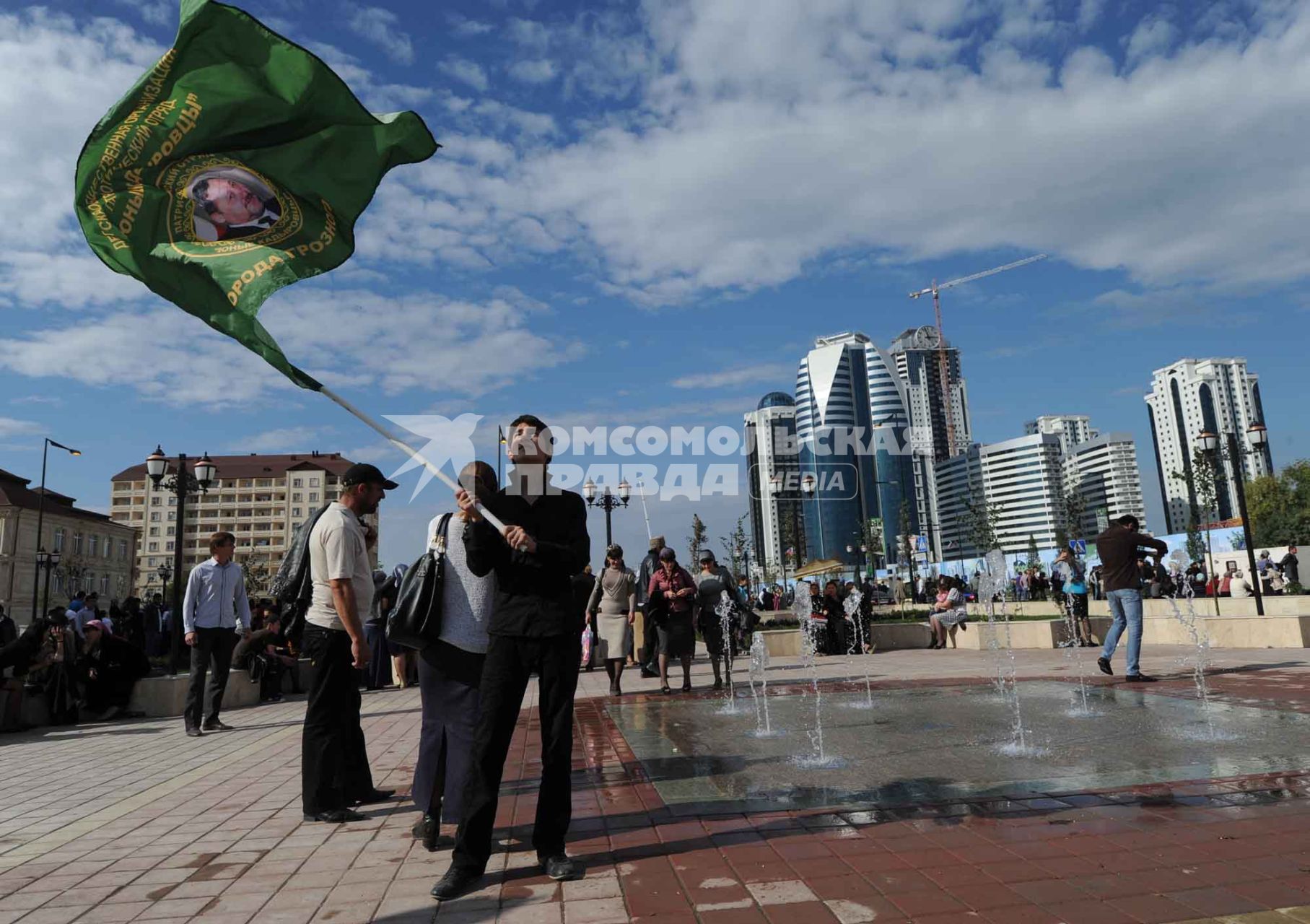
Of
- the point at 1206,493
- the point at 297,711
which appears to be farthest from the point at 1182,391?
the point at 297,711

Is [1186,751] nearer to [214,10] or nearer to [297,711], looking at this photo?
[214,10]

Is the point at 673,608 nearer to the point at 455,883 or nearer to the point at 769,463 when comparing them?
the point at 455,883

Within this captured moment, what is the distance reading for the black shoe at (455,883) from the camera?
3.30m

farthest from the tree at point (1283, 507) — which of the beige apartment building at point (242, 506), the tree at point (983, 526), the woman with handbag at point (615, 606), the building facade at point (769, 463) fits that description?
the beige apartment building at point (242, 506)

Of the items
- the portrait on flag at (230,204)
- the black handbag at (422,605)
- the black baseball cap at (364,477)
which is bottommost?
the black handbag at (422,605)

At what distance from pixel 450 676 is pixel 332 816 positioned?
1294 millimetres

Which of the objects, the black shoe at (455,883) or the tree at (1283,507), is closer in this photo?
the black shoe at (455,883)

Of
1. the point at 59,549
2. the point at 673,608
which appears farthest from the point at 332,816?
the point at 59,549

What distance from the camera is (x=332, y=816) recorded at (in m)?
4.73

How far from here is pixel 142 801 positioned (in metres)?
5.57

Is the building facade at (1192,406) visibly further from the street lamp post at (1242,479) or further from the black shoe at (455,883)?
the black shoe at (455,883)

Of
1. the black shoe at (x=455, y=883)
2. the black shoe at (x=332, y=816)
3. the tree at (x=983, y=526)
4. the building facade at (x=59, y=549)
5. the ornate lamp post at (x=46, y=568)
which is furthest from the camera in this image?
the building facade at (x=59, y=549)

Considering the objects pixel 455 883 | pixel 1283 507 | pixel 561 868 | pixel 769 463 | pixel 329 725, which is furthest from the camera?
pixel 769 463

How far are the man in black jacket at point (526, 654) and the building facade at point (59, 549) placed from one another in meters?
77.5
